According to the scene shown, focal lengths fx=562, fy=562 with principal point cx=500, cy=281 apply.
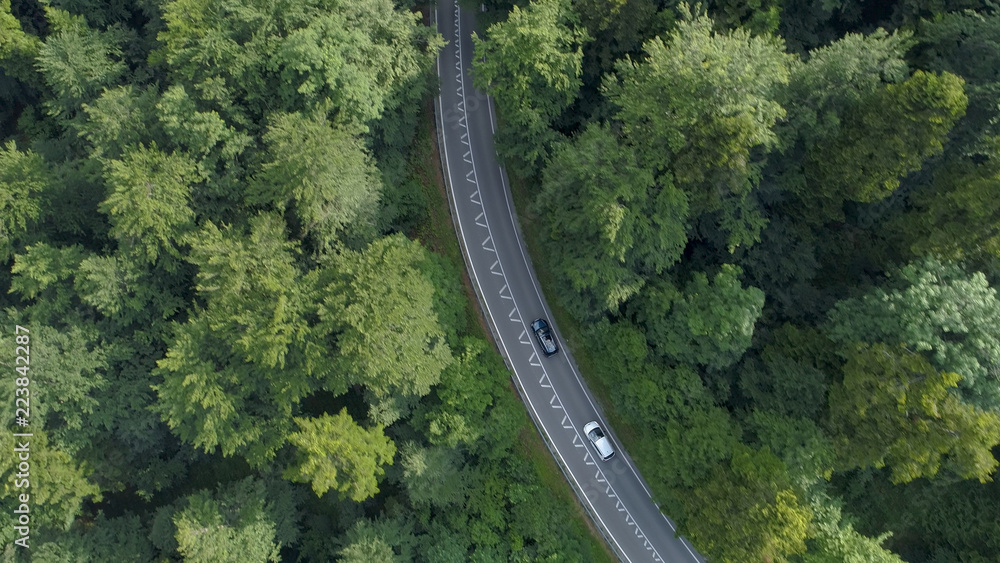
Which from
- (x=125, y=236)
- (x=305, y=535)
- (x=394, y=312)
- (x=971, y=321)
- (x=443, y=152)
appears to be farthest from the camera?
(x=443, y=152)

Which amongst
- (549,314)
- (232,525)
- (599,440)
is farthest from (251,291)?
(599,440)

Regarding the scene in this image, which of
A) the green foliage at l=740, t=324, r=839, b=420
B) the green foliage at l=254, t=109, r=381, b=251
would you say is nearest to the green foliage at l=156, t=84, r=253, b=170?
the green foliage at l=254, t=109, r=381, b=251

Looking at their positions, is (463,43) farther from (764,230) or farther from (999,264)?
(999,264)

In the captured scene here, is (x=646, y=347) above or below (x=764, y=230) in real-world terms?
below

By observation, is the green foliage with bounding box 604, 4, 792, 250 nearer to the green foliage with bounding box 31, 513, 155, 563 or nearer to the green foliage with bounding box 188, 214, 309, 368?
the green foliage with bounding box 188, 214, 309, 368

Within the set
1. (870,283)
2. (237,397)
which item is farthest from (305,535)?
(870,283)

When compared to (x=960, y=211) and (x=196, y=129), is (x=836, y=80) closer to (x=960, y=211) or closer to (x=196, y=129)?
(x=960, y=211)
